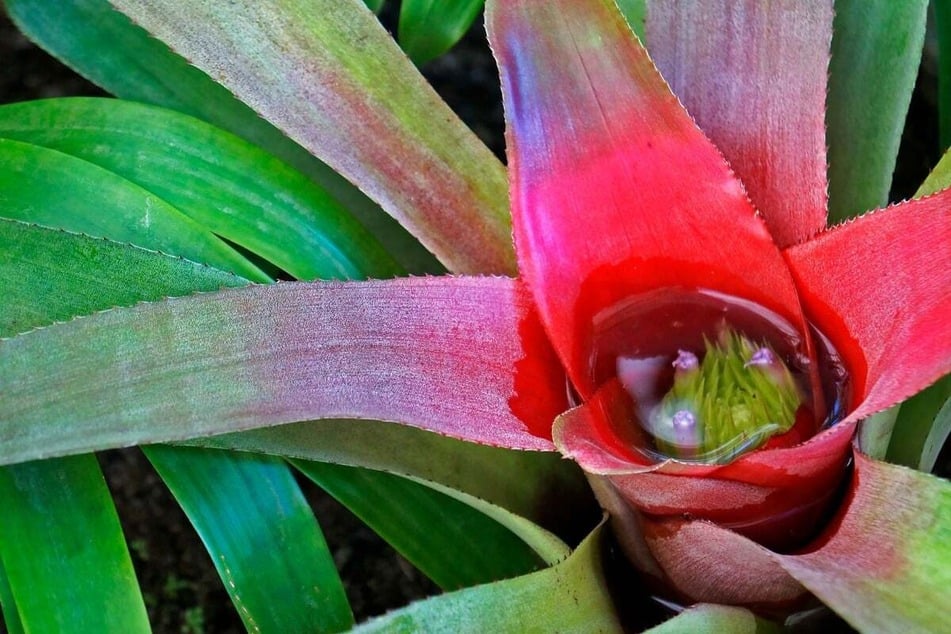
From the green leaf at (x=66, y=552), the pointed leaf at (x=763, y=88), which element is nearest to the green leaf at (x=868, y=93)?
the pointed leaf at (x=763, y=88)

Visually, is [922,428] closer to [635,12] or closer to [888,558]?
[888,558]

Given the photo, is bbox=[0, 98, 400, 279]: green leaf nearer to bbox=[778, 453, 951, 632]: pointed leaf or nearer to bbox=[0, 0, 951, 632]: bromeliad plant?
bbox=[0, 0, 951, 632]: bromeliad plant

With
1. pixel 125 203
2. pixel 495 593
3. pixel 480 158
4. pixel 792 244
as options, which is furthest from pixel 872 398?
pixel 125 203

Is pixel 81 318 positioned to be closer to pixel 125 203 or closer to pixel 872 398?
pixel 125 203

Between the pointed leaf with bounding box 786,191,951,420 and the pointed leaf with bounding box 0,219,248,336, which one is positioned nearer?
the pointed leaf with bounding box 786,191,951,420

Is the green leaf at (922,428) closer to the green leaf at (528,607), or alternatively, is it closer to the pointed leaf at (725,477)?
the pointed leaf at (725,477)

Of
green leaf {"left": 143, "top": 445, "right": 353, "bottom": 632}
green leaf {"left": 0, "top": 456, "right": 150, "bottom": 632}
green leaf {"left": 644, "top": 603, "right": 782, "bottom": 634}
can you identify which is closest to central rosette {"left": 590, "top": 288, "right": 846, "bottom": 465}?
green leaf {"left": 644, "top": 603, "right": 782, "bottom": 634}

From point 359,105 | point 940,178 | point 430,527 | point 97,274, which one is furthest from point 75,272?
point 940,178
